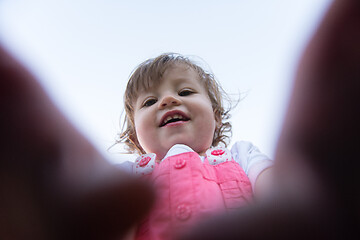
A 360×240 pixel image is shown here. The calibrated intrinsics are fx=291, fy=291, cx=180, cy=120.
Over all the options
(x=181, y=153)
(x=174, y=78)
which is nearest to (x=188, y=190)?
(x=181, y=153)

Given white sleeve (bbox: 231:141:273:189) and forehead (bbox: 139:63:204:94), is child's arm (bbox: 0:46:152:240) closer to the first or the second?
white sleeve (bbox: 231:141:273:189)

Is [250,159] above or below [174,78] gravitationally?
below

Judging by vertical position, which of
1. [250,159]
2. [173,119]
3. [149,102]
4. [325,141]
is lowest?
[325,141]

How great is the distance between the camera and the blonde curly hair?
1.02m

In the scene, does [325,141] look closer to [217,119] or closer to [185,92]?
[185,92]

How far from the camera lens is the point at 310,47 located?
31cm

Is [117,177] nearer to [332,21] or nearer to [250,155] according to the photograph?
[332,21]

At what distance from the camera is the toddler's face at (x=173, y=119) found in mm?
852

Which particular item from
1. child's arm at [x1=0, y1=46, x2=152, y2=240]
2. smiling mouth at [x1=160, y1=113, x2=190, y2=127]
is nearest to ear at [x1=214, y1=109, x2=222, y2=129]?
smiling mouth at [x1=160, y1=113, x2=190, y2=127]

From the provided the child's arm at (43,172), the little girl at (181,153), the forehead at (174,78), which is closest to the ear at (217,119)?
the little girl at (181,153)

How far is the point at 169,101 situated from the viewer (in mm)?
874

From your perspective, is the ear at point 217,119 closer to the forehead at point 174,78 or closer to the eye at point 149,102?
the forehead at point 174,78

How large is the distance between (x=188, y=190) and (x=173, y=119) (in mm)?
321

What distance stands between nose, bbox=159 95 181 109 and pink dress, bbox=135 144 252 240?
174 mm
